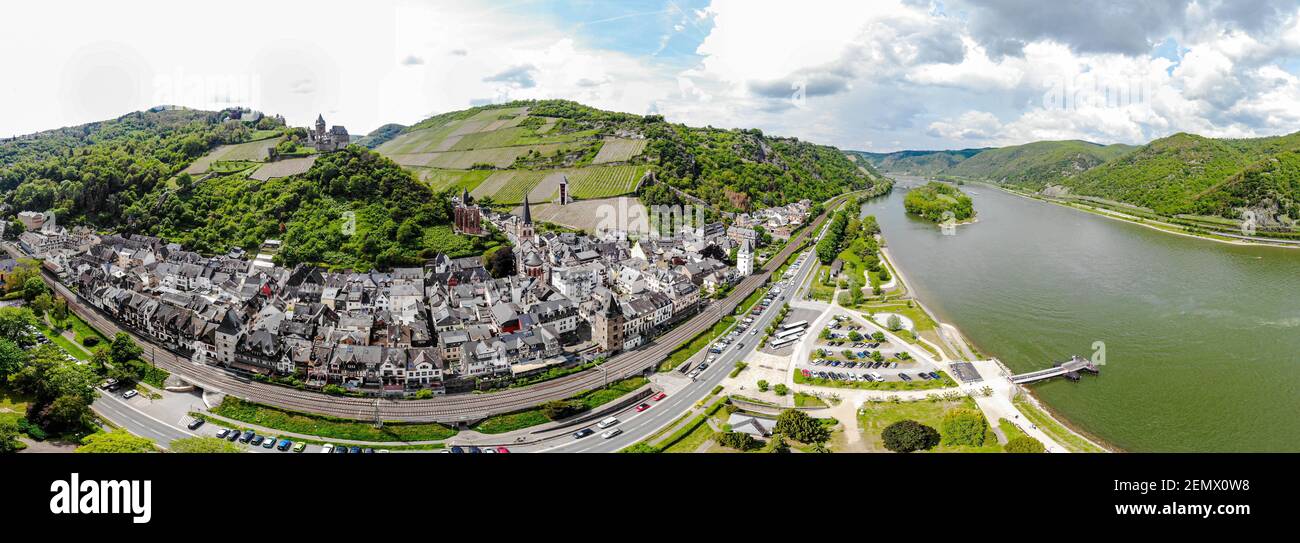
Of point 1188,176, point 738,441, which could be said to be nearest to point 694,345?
point 738,441

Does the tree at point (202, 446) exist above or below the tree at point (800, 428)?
above

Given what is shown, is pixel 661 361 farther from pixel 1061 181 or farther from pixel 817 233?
pixel 1061 181

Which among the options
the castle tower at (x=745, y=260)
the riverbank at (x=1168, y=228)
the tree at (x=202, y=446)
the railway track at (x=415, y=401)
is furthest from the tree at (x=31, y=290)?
the riverbank at (x=1168, y=228)

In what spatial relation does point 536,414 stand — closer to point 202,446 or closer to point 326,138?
point 202,446

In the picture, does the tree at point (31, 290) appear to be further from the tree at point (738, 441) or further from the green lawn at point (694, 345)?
the tree at point (738, 441)

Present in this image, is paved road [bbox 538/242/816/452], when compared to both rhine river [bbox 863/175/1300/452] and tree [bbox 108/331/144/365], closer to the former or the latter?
rhine river [bbox 863/175/1300/452]

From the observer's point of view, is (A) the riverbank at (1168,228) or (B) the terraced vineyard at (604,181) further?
(B) the terraced vineyard at (604,181)

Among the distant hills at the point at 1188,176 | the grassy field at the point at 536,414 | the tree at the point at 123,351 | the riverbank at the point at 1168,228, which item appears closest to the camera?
the grassy field at the point at 536,414

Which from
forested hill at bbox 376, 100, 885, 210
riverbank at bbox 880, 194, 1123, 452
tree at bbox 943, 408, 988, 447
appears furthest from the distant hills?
tree at bbox 943, 408, 988, 447
